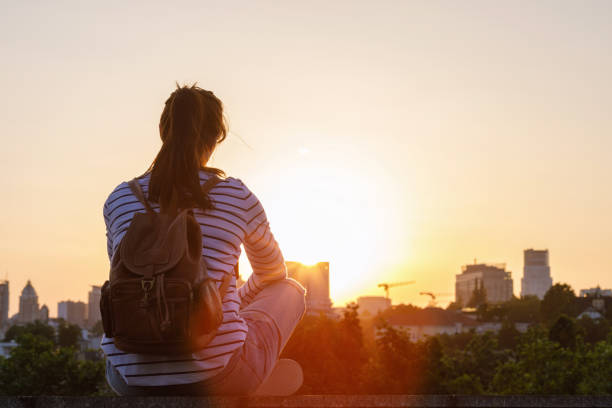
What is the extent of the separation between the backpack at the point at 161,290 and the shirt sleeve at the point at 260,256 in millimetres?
535

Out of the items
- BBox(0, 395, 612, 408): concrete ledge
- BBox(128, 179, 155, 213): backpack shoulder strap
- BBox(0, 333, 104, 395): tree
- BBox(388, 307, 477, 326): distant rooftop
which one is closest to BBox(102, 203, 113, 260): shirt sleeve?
BBox(128, 179, 155, 213): backpack shoulder strap

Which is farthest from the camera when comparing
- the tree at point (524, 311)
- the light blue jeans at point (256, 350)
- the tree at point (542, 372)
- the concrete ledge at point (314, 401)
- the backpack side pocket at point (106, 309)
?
the tree at point (524, 311)

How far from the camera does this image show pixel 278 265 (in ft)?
14.2

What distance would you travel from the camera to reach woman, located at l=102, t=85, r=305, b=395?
365cm

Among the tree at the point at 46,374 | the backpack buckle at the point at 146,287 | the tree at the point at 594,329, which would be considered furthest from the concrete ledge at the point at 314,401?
the tree at the point at 594,329

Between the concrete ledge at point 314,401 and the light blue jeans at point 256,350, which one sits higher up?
the light blue jeans at point 256,350

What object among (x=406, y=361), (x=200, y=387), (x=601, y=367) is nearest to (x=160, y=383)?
(x=200, y=387)

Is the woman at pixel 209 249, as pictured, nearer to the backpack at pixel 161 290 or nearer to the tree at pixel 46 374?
the backpack at pixel 161 290

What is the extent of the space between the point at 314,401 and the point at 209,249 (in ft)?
2.96

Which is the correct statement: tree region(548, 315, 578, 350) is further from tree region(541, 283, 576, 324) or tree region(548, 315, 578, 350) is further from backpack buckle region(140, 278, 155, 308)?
backpack buckle region(140, 278, 155, 308)

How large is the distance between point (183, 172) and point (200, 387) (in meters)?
1.01

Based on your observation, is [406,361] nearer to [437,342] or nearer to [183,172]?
[437,342]

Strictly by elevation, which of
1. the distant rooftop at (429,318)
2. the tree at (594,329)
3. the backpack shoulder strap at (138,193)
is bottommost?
the tree at (594,329)

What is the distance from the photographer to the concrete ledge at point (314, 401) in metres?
3.34
